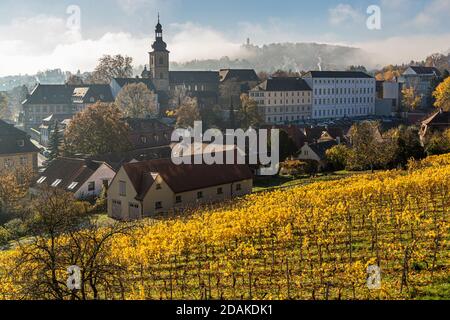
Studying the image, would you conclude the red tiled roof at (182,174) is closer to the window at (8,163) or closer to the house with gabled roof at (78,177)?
the house with gabled roof at (78,177)

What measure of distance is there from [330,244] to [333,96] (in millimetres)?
86789

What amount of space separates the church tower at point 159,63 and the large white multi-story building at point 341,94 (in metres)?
26.2

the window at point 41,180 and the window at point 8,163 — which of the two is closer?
the window at point 41,180

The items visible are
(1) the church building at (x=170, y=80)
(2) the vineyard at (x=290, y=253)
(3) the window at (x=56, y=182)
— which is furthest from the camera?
(1) the church building at (x=170, y=80)

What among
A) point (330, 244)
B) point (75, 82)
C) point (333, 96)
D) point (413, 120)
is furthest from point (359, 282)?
point (75, 82)


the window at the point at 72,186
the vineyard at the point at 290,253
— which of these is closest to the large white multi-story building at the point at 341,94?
the window at the point at 72,186

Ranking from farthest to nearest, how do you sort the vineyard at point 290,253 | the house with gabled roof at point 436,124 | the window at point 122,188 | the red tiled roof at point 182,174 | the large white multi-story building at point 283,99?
1. the large white multi-story building at point 283,99
2. the house with gabled roof at point 436,124
3. the window at point 122,188
4. the red tiled roof at point 182,174
5. the vineyard at point 290,253

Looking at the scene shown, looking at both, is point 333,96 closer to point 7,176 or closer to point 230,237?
point 7,176

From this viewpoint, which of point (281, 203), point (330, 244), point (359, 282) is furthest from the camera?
point (281, 203)

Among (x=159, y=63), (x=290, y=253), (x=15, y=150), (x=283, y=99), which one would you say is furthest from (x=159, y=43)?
(x=290, y=253)

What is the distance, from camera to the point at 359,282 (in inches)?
560

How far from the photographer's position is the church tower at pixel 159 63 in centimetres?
9862

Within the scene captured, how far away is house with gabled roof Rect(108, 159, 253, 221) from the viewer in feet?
109

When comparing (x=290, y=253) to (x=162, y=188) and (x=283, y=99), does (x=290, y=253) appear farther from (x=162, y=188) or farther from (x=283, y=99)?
(x=283, y=99)
